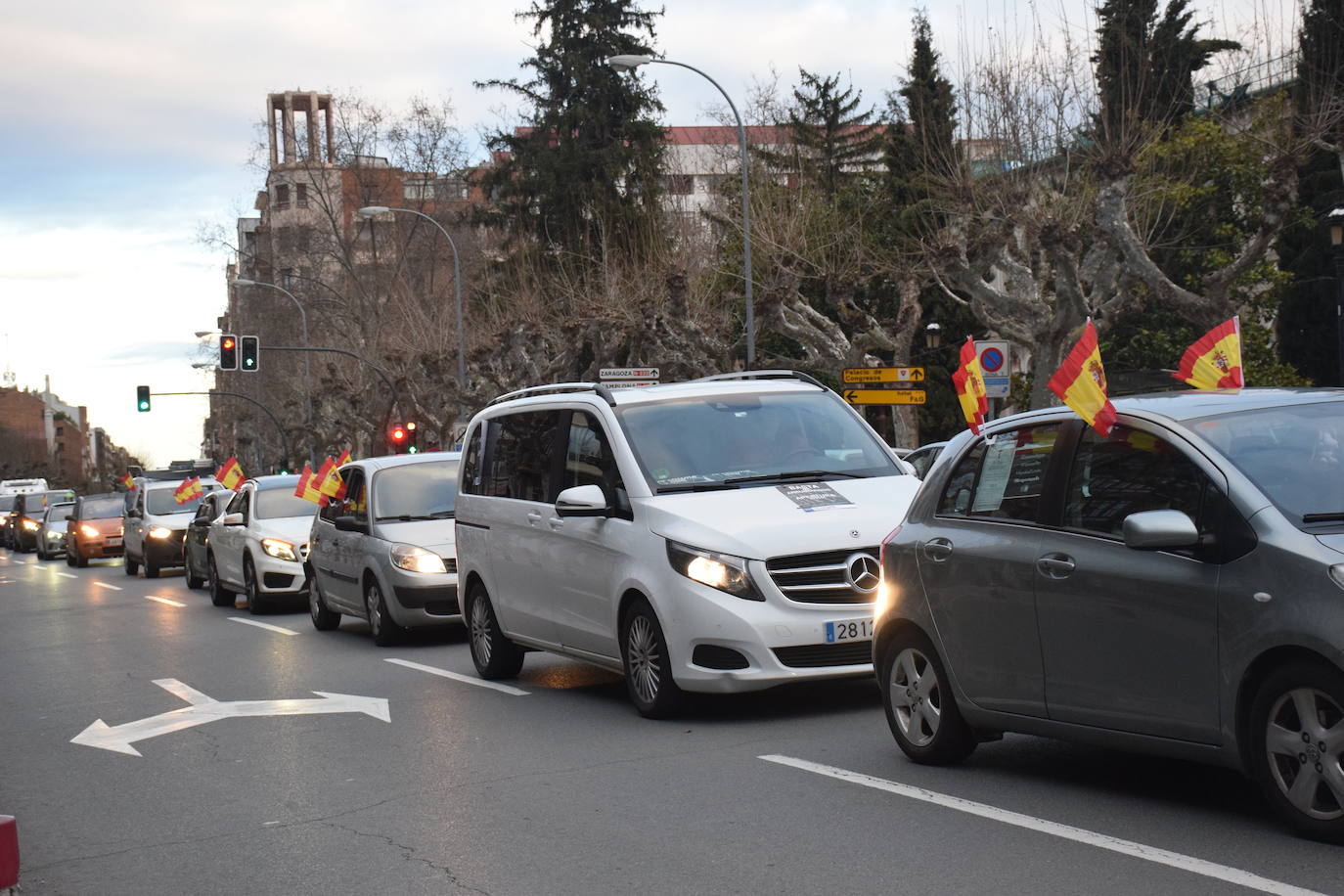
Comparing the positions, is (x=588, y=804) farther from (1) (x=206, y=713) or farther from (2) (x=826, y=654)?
(1) (x=206, y=713)

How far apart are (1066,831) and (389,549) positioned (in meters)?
10.2

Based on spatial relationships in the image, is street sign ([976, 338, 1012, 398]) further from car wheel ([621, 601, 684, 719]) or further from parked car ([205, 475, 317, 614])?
car wheel ([621, 601, 684, 719])

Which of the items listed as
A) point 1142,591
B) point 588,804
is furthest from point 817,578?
point 1142,591

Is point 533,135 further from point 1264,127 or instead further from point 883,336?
point 1264,127

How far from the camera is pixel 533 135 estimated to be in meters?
57.4

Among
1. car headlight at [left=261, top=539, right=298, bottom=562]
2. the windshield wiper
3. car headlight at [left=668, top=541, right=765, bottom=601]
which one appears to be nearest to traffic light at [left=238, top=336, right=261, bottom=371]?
car headlight at [left=261, top=539, right=298, bottom=562]

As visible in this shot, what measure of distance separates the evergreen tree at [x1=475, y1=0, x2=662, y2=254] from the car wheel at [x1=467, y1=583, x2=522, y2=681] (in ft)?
139

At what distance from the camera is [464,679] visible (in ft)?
41.3

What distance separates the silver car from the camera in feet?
18.6

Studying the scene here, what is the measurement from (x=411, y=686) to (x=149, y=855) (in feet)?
17.8

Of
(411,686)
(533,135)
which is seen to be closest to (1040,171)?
(411,686)

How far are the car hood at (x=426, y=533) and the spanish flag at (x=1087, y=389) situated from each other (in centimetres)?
928

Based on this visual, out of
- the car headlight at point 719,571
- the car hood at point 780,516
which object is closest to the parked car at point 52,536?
the car hood at point 780,516

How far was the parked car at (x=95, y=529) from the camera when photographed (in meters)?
40.8
